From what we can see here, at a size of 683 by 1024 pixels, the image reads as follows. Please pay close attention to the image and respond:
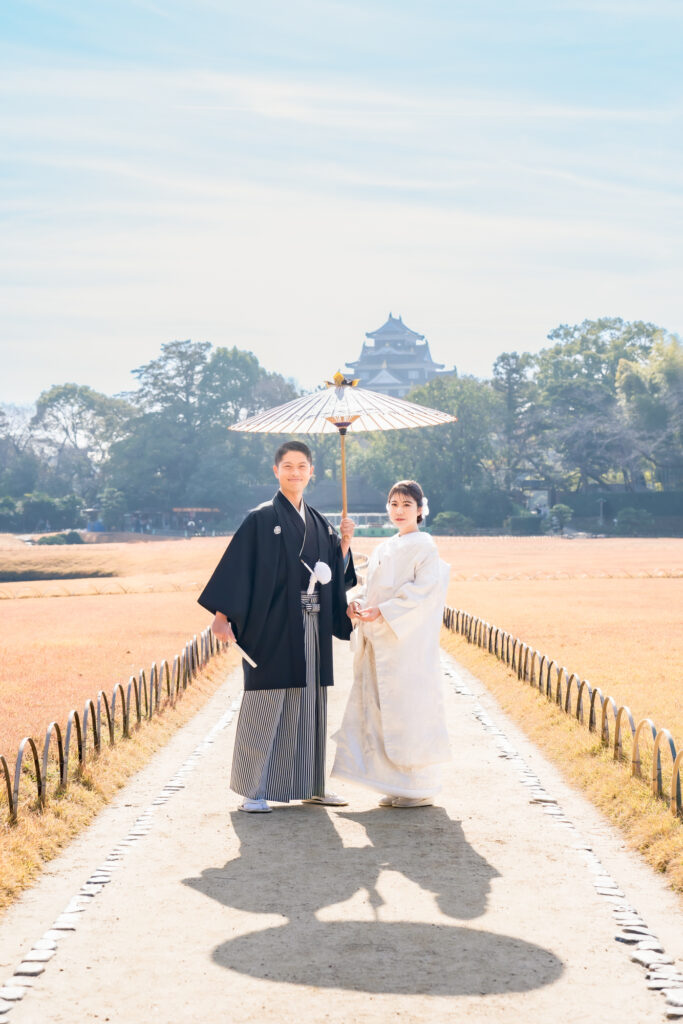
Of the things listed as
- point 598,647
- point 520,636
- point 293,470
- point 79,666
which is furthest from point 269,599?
point 520,636

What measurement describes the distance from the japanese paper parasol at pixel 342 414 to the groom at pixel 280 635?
31.5 inches

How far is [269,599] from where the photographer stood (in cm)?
618

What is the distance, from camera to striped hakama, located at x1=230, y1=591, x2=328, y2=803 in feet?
19.9

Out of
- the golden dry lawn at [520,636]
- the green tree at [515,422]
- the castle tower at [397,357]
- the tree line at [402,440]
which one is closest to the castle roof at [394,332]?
the castle tower at [397,357]

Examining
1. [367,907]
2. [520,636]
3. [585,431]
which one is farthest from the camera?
[585,431]

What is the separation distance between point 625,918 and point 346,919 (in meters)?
1.07

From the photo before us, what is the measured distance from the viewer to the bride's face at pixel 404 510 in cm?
626

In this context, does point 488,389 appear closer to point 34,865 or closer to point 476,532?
point 476,532

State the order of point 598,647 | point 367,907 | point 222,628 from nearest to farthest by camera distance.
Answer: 1. point 367,907
2. point 222,628
3. point 598,647

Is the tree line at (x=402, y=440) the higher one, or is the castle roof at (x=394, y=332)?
the castle roof at (x=394, y=332)

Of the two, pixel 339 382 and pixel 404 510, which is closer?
pixel 404 510

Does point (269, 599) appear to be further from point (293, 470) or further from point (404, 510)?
point (404, 510)

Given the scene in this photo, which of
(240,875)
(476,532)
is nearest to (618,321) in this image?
(476,532)

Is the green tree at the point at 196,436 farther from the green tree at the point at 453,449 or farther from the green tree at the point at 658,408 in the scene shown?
the green tree at the point at 658,408
